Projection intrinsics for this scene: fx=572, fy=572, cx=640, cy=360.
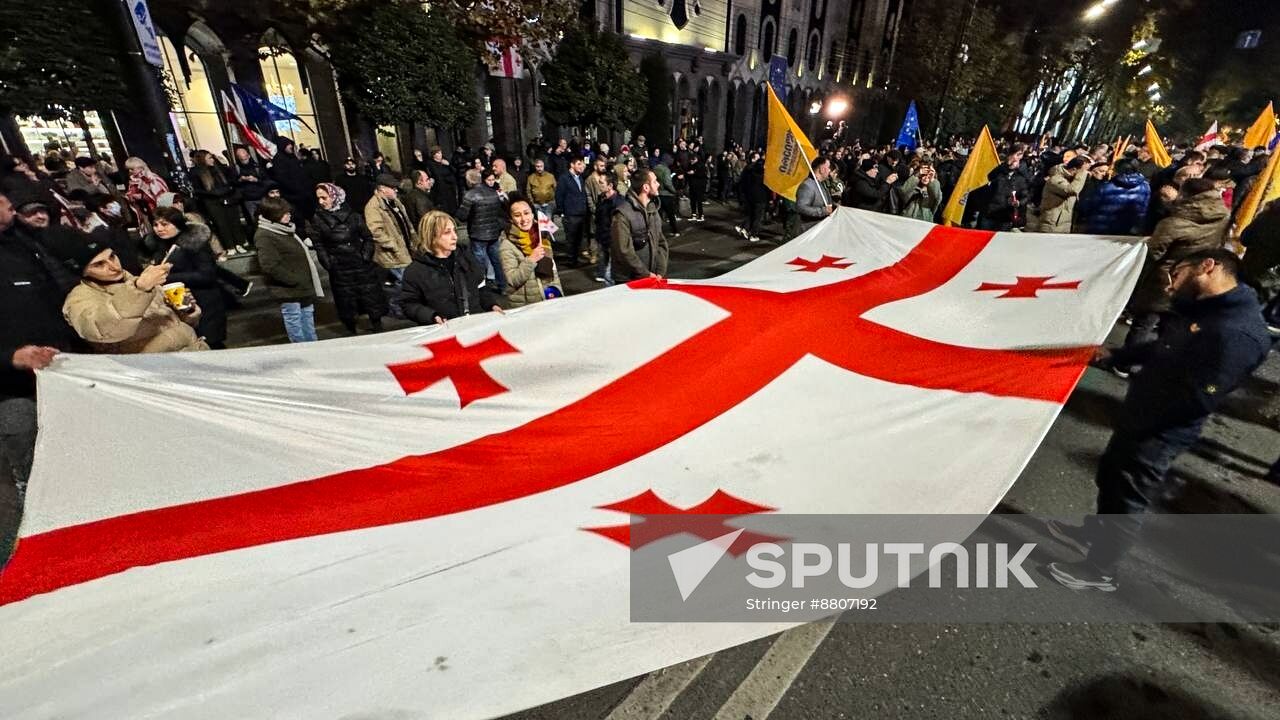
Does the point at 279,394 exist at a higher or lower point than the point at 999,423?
higher

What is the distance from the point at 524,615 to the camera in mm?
2154

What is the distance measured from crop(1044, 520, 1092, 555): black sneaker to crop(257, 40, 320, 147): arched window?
18981 mm

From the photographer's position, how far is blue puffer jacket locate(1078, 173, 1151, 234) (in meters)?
7.46

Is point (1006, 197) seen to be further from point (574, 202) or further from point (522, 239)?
point (522, 239)

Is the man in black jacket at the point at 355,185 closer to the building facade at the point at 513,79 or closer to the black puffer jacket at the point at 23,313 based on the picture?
the building facade at the point at 513,79

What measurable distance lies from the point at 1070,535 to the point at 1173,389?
1.15 metres

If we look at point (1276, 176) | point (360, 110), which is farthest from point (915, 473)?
point (360, 110)

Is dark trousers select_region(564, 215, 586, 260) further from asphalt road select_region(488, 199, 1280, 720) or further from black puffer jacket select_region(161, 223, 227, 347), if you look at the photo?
asphalt road select_region(488, 199, 1280, 720)

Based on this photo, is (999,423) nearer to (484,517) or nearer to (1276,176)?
(484,517)

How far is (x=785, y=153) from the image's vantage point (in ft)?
25.5

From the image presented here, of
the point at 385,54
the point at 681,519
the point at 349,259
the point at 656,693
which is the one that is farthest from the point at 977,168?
the point at 385,54

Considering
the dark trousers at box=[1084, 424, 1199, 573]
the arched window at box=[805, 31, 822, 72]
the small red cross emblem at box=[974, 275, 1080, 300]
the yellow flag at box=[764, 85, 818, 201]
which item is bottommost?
the dark trousers at box=[1084, 424, 1199, 573]

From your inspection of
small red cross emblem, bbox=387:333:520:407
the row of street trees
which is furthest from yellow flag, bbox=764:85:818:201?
the row of street trees

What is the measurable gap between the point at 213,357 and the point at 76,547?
1078 mm
